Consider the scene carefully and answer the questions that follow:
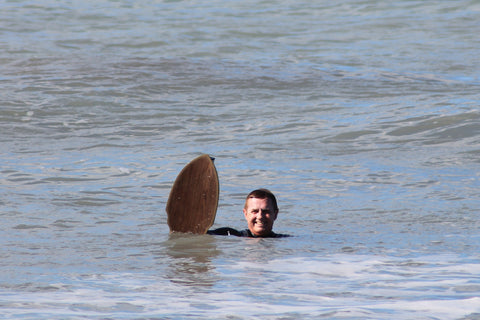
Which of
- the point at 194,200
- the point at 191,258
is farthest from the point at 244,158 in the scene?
the point at 191,258

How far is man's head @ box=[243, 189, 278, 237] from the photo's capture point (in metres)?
6.61

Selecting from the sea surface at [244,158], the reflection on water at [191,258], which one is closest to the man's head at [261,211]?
the sea surface at [244,158]

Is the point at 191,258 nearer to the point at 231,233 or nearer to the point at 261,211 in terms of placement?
the point at 231,233

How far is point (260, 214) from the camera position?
664 centimetres

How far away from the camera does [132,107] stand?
13.8 meters

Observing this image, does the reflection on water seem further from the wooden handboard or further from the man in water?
the man in water

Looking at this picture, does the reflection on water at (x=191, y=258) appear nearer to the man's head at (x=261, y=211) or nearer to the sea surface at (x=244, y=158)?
the sea surface at (x=244, y=158)

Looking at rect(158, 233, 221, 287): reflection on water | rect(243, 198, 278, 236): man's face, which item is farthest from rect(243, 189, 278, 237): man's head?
rect(158, 233, 221, 287): reflection on water

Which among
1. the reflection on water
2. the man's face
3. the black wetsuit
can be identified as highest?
the man's face

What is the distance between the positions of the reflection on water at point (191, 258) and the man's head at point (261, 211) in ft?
1.20

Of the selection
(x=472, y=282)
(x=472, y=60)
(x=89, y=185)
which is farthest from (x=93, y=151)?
(x=472, y=60)

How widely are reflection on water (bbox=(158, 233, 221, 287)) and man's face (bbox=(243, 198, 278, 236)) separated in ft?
1.18

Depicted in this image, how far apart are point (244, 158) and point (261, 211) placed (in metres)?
3.74

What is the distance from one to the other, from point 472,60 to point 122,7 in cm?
1110
